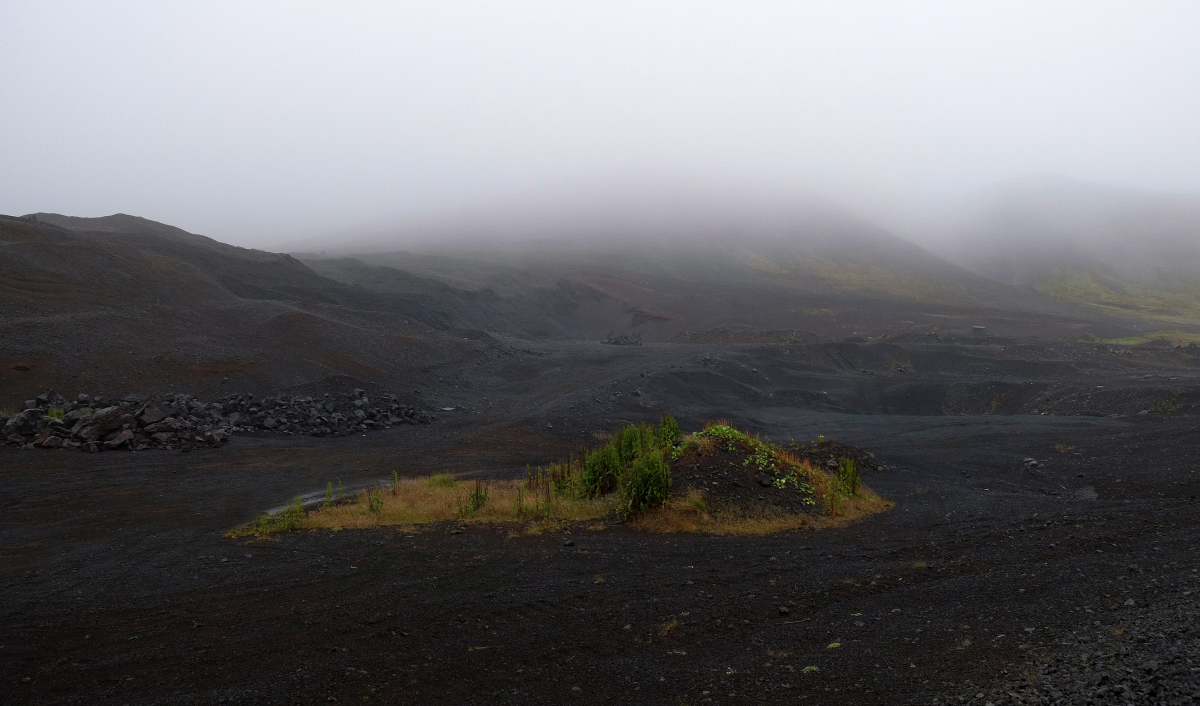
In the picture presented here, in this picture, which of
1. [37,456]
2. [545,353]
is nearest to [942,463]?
Result: [37,456]

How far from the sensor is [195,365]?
2800 cm

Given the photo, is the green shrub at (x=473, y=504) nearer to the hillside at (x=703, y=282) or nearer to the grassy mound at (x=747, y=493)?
the grassy mound at (x=747, y=493)

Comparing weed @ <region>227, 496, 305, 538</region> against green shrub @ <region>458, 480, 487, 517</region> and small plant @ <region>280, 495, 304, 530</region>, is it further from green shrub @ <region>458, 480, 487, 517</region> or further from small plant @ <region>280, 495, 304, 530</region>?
green shrub @ <region>458, 480, 487, 517</region>

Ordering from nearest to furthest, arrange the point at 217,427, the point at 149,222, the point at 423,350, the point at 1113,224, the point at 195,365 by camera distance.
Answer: the point at 217,427
the point at 195,365
the point at 423,350
the point at 149,222
the point at 1113,224

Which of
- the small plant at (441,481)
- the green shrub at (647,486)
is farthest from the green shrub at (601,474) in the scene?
the small plant at (441,481)

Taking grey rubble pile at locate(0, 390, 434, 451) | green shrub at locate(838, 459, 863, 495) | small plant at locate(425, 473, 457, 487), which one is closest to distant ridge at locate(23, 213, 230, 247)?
grey rubble pile at locate(0, 390, 434, 451)

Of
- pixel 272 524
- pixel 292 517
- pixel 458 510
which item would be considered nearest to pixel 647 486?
pixel 458 510

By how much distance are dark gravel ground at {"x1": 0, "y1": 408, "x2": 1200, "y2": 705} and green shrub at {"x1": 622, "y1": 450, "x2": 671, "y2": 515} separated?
0.78 metres

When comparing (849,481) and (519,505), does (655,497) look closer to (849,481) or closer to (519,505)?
(519,505)

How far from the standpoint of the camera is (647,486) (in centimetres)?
1338

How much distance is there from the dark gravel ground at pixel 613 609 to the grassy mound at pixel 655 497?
30.1 inches

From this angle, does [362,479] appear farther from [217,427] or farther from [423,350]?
[423,350]

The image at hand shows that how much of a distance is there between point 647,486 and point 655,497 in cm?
24

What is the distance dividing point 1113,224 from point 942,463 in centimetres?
12853
